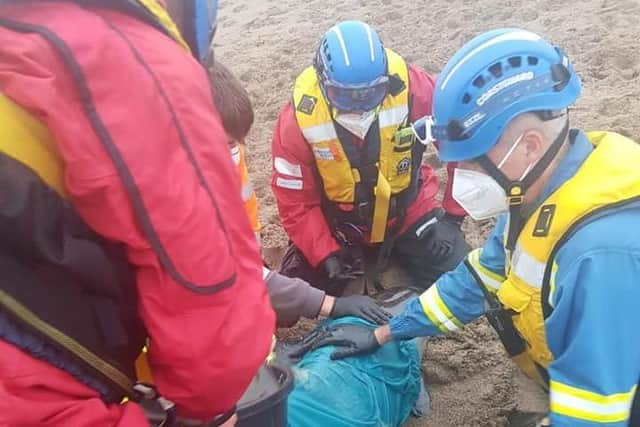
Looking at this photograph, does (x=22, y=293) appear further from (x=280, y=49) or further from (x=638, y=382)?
(x=280, y=49)

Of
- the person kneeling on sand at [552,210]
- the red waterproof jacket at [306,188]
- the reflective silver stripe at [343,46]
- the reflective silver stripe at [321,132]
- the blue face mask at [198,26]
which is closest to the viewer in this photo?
the blue face mask at [198,26]

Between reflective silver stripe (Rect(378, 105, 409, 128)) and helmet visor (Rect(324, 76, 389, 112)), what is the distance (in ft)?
0.42

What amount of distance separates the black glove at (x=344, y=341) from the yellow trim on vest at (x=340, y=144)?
0.81 m

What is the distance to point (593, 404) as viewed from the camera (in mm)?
1982

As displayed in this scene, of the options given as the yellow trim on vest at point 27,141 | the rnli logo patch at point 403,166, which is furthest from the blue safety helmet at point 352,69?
the yellow trim on vest at point 27,141

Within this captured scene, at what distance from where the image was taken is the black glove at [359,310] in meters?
3.15

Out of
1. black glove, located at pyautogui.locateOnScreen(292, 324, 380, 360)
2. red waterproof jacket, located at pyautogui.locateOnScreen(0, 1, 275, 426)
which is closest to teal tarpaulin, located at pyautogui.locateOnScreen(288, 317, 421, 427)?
black glove, located at pyautogui.locateOnScreen(292, 324, 380, 360)

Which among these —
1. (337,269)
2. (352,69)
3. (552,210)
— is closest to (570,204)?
(552,210)

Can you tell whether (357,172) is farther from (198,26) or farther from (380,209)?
(198,26)

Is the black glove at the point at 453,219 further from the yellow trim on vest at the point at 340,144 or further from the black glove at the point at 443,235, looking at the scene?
the yellow trim on vest at the point at 340,144

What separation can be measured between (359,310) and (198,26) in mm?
1748

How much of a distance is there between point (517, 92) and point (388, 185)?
1.61 meters

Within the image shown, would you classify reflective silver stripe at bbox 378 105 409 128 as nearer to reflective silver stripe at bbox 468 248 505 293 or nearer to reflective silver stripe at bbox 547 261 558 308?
reflective silver stripe at bbox 468 248 505 293

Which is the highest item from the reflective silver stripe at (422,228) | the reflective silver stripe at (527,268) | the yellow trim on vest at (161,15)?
the yellow trim on vest at (161,15)
